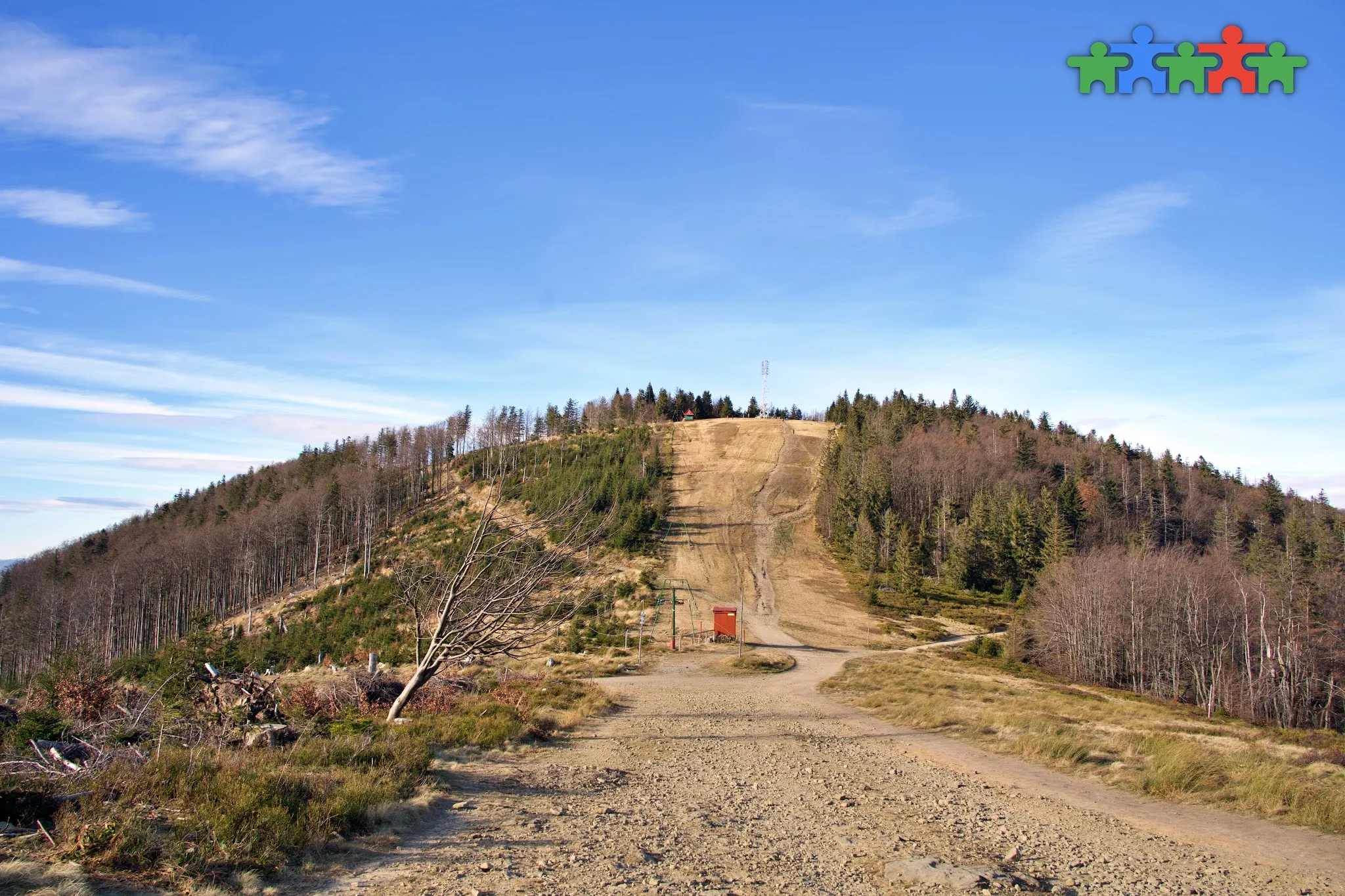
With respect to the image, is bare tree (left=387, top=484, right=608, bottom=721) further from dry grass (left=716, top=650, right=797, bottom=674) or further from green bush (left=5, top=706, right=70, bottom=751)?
dry grass (left=716, top=650, right=797, bottom=674)

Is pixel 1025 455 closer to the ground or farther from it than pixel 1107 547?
farther from it

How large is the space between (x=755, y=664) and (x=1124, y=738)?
63.6 feet

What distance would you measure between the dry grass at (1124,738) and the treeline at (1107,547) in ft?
41.0

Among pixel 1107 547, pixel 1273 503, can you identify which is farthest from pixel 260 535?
pixel 1273 503

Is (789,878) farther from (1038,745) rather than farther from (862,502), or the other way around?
(862,502)

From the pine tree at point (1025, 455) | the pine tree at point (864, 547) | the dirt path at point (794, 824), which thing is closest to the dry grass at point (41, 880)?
the dirt path at point (794, 824)

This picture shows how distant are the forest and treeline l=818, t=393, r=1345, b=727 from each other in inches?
1082

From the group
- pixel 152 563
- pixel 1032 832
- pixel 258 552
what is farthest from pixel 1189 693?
pixel 152 563

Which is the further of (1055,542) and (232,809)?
(1055,542)

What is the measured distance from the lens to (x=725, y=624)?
4434cm

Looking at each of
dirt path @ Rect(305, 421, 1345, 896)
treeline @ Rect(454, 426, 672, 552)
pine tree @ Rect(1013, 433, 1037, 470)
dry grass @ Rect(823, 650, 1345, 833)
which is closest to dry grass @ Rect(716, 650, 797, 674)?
dry grass @ Rect(823, 650, 1345, 833)

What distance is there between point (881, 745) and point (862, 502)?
6300 cm

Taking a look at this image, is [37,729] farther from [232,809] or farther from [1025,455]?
[1025,455]

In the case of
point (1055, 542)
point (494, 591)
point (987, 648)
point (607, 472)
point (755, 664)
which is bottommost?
point (987, 648)
